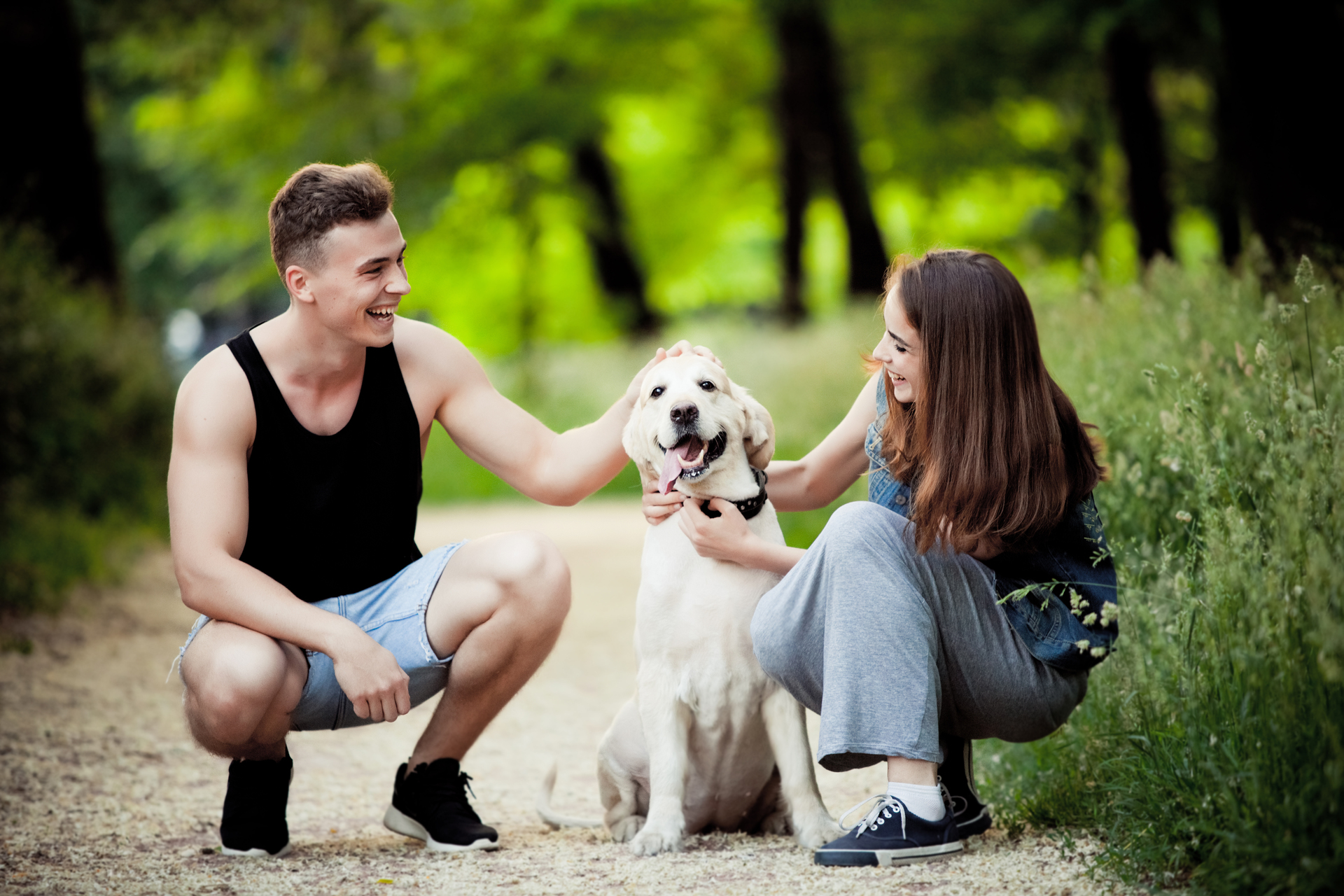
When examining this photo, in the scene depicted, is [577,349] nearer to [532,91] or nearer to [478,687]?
[532,91]

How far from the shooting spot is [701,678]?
318 centimetres

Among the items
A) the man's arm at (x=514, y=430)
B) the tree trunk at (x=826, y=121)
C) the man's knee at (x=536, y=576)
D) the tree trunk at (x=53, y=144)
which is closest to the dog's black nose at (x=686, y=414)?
the man's arm at (x=514, y=430)

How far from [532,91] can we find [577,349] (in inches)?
178

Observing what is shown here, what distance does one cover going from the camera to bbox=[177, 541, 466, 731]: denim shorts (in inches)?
126

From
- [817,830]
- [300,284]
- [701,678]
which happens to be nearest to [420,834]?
[701,678]

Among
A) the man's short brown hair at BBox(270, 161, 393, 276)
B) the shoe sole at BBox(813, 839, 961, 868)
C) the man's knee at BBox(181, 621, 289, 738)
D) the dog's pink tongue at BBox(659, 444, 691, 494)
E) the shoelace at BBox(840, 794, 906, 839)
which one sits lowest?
the shoe sole at BBox(813, 839, 961, 868)

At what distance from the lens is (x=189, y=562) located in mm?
3084

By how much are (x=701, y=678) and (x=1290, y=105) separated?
17.7ft

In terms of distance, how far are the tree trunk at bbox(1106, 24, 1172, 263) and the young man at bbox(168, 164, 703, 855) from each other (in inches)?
383

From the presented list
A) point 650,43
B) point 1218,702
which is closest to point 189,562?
point 1218,702

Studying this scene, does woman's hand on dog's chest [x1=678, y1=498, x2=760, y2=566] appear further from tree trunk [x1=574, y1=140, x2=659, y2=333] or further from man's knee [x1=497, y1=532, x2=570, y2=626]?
tree trunk [x1=574, y1=140, x2=659, y2=333]

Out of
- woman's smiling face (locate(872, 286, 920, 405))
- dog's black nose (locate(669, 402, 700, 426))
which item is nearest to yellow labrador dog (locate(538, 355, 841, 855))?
dog's black nose (locate(669, 402, 700, 426))

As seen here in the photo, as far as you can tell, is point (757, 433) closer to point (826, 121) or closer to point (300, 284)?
point (300, 284)

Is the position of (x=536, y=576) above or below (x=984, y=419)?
below
